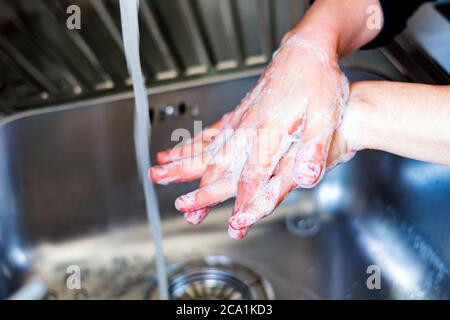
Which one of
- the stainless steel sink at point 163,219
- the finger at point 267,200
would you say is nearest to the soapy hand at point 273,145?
the finger at point 267,200

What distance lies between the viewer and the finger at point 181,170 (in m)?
0.59

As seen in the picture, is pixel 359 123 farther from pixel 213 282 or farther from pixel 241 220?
pixel 213 282

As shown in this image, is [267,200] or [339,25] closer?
[267,200]

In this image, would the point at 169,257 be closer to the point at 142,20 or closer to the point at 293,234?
the point at 293,234

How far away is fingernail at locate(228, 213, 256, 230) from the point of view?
0.49 meters

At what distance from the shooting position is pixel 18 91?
0.72 m

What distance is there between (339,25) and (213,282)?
40 cm

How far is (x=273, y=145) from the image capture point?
54 cm

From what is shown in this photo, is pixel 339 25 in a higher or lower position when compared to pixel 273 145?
higher

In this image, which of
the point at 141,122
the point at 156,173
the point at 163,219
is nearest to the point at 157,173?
the point at 156,173

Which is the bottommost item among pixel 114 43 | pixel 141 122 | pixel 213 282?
pixel 213 282

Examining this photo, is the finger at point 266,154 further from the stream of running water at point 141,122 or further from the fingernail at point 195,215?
the stream of running water at point 141,122
